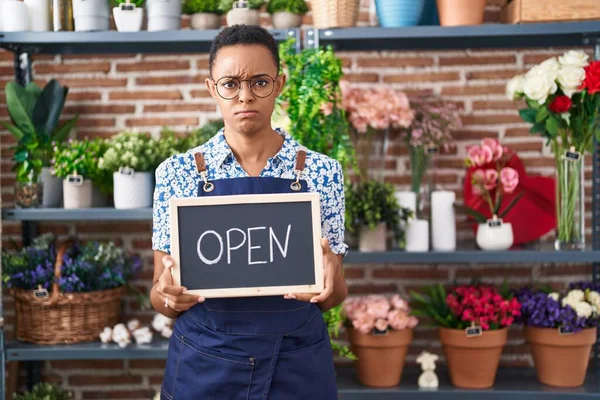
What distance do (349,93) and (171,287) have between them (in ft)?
4.77

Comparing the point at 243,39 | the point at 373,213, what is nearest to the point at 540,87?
the point at 373,213

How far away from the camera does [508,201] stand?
284cm

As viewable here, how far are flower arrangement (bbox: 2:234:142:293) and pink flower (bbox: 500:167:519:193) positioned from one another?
1.52 metres

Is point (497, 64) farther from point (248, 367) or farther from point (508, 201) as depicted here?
point (248, 367)

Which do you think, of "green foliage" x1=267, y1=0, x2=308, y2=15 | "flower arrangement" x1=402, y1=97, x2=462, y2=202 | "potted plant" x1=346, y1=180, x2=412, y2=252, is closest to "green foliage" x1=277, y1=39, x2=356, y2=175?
"potted plant" x1=346, y1=180, x2=412, y2=252

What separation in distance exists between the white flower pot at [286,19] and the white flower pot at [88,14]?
0.67m

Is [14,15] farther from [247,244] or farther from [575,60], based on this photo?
[575,60]

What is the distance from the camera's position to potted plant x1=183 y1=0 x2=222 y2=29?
2701 millimetres

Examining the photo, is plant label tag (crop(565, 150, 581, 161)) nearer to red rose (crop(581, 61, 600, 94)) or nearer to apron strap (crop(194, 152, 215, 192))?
red rose (crop(581, 61, 600, 94))

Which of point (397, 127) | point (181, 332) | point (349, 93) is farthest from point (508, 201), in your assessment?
point (181, 332)

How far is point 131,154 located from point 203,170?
1.17 metres

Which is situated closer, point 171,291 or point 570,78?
point 171,291

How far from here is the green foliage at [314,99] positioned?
238 centimetres

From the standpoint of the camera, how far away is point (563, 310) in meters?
2.57
